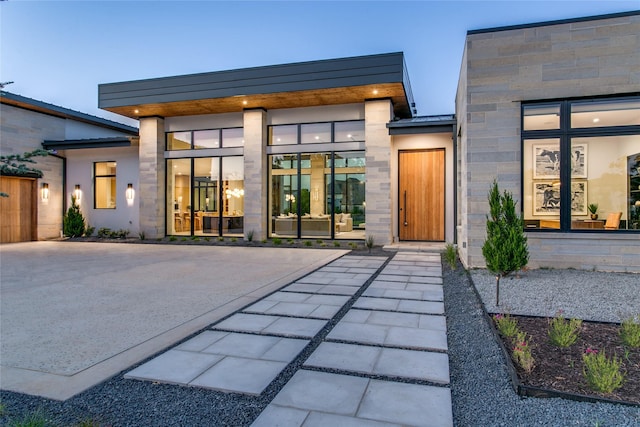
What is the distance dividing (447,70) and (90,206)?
241 feet

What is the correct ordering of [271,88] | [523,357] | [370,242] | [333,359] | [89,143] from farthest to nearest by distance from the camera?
[89,143] → [271,88] → [370,242] → [333,359] → [523,357]

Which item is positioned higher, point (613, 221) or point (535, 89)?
point (535, 89)

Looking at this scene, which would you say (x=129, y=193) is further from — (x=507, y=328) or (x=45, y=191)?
(x=507, y=328)

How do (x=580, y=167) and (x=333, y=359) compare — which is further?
(x=580, y=167)

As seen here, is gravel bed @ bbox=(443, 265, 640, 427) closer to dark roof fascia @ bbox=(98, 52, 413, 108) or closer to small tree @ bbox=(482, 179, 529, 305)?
small tree @ bbox=(482, 179, 529, 305)

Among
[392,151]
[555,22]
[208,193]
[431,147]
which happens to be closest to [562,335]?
[555,22]

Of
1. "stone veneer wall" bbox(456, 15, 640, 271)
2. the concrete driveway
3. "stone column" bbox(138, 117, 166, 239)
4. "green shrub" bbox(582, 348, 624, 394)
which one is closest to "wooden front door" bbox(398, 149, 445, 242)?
the concrete driveway

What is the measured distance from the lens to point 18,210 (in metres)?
12.0

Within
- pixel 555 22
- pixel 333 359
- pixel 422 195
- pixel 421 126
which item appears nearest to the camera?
pixel 333 359

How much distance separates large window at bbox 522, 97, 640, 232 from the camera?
5.79 meters

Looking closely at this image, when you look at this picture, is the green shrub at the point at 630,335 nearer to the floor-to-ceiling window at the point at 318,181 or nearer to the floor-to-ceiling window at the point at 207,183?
the floor-to-ceiling window at the point at 318,181

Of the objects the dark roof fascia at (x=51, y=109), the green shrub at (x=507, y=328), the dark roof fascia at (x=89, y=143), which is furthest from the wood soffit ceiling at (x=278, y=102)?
the green shrub at (x=507, y=328)

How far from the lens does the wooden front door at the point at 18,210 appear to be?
1165 centimetres

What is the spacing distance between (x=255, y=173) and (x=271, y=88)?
253cm
